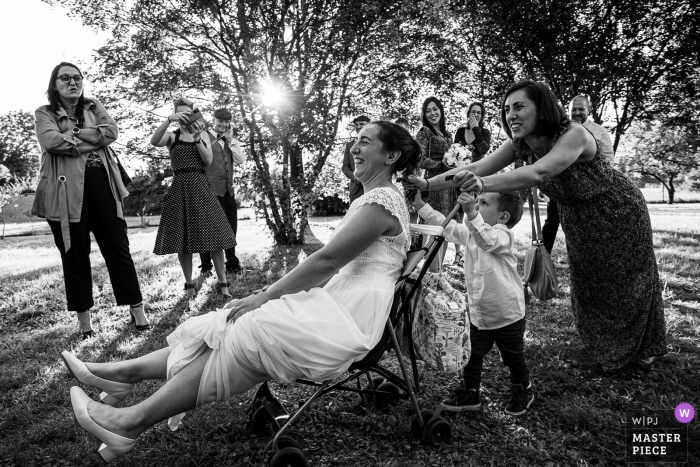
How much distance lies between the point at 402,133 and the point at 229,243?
11.2 feet

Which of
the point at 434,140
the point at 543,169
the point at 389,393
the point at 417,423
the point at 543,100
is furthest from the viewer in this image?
the point at 434,140

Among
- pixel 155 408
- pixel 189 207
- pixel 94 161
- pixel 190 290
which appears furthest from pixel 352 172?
pixel 155 408

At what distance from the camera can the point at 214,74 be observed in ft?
27.1

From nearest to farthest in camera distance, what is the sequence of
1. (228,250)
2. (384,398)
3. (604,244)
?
1. (384,398)
2. (604,244)
3. (228,250)

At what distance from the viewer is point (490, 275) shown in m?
2.84

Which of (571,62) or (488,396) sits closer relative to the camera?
(488,396)

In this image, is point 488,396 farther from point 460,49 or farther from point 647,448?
point 460,49

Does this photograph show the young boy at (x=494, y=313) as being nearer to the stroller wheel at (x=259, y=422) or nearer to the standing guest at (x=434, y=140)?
the stroller wheel at (x=259, y=422)

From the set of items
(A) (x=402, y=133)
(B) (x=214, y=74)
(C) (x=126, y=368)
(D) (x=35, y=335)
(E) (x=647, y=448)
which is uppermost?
(B) (x=214, y=74)

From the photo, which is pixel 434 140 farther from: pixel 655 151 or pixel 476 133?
pixel 655 151

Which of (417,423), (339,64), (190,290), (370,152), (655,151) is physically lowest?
(417,423)

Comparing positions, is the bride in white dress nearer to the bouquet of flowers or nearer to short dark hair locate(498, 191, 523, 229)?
short dark hair locate(498, 191, 523, 229)

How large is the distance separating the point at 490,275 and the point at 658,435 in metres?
1.22

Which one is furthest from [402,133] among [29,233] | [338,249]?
[29,233]
